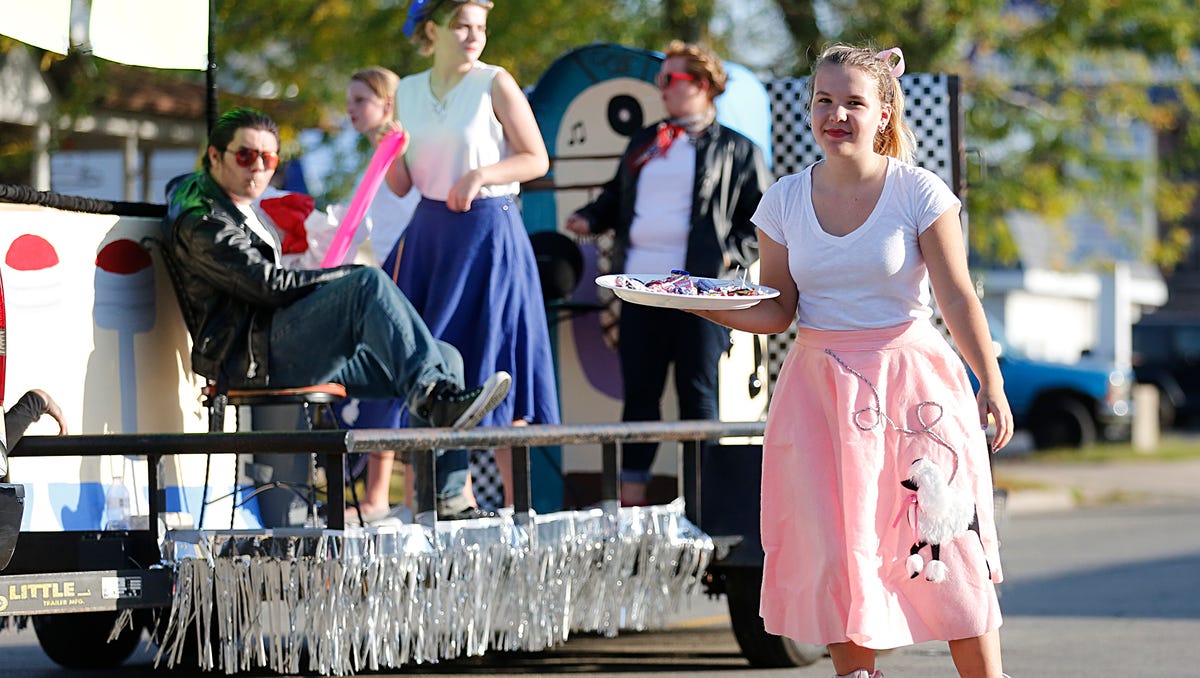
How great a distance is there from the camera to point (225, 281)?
18.6 ft

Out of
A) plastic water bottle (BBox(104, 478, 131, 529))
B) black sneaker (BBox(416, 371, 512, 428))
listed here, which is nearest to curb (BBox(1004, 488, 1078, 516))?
black sneaker (BBox(416, 371, 512, 428))

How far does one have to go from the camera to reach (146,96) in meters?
17.8

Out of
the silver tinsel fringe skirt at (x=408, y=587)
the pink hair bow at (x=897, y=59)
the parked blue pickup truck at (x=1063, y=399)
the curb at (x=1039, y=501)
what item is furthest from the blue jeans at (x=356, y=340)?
the parked blue pickup truck at (x=1063, y=399)

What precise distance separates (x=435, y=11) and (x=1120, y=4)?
12.1 meters

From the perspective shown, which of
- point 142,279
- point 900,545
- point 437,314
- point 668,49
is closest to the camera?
point 900,545

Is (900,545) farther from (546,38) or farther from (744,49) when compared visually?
(744,49)

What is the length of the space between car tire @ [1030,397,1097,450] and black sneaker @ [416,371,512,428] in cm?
1992

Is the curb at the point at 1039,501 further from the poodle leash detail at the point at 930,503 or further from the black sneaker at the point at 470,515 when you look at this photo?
the poodle leash detail at the point at 930,503

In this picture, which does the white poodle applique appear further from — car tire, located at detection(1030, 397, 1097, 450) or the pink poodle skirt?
car tire, located at detection(1030, 397, 1097, 450)

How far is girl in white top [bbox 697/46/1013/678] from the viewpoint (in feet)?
13.8

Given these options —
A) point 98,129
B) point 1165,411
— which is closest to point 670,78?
point 98,129

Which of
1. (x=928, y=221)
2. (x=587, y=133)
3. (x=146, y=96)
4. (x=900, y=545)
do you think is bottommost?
(x=900, y=545)

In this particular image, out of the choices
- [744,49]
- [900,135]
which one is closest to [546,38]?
[744,49]

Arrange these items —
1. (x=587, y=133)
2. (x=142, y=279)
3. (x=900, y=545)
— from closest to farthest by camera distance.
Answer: (x=900, y=545) → (x=142, y=279) → (x=587, y=133)
